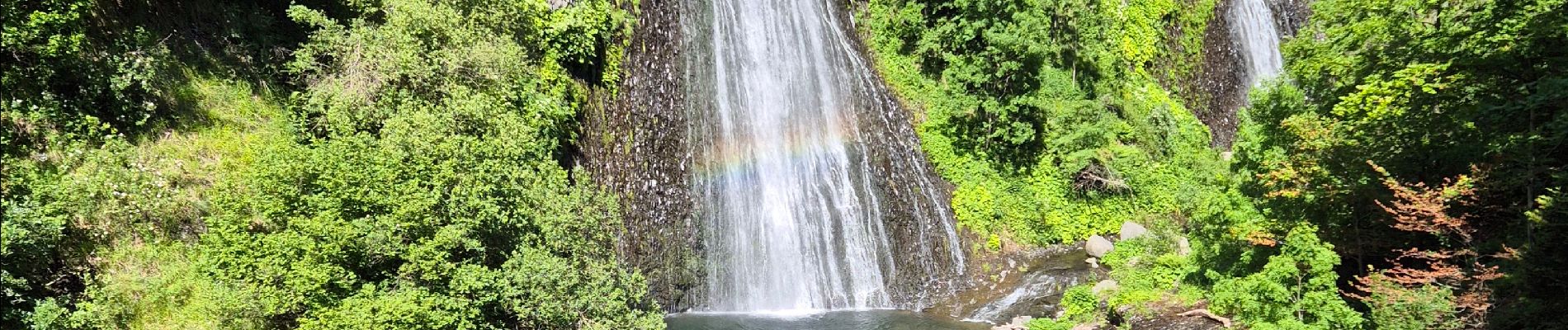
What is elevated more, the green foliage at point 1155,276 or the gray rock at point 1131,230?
the gray rock at point 1131,230

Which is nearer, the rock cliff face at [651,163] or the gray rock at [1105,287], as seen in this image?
the gray rock at [1105,287]

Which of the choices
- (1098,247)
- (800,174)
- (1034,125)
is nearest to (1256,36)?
(1034,125)

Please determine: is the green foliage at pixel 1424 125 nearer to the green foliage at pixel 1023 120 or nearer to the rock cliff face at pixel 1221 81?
the green foliage at pixel 1023 120

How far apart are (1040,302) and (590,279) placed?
9.25 m

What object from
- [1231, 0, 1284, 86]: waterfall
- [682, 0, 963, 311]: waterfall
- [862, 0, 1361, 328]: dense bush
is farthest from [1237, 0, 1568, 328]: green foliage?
[1231, 0, 1284, 86]: waterfall

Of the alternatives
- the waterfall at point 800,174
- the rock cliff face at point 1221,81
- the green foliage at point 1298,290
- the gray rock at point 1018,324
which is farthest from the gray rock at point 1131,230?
the rock cliff face at point 1221,81

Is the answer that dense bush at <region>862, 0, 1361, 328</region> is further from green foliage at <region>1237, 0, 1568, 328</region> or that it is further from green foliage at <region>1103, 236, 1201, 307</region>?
green foliage at <region>1237, 0, 1568, 328</region>

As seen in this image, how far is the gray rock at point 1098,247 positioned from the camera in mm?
19422

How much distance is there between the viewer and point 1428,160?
1137 cm

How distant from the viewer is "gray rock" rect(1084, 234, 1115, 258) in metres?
19.4

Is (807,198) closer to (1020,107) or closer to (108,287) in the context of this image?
(1020,107)

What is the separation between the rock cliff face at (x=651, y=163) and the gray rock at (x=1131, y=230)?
9.76 meters

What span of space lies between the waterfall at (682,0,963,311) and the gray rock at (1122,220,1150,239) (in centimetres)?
395

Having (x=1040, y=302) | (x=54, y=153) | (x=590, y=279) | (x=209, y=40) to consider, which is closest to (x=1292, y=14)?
(x=1040, y=302)
